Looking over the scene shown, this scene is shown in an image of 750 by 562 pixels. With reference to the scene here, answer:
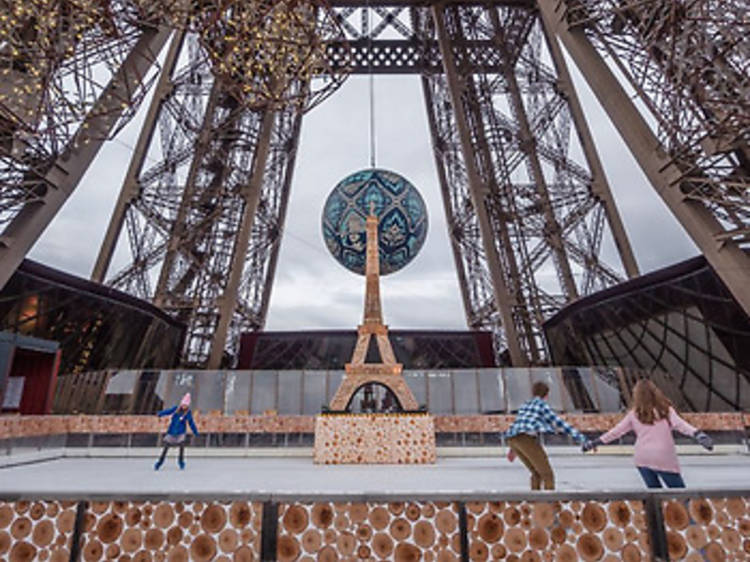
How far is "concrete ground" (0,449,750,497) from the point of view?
6297mm

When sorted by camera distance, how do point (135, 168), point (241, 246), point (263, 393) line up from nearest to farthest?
point (263, 393)
point (135, 168)
point (241, 246)

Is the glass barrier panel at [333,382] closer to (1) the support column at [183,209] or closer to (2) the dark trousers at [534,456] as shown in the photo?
(1) the support column at [183,209]

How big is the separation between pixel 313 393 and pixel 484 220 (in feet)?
35.5

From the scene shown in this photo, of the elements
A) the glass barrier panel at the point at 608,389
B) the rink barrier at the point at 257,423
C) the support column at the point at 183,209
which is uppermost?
the support column at the point at 183,209

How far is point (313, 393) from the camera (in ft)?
45.9

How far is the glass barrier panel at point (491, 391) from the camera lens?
43.3 ft

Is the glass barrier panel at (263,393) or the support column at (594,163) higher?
the support column at (594,163)

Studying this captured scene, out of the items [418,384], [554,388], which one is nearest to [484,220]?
[554,388]

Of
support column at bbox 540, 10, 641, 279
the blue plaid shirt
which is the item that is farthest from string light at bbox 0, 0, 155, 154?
support column at bbox 540, 10, 641, 279

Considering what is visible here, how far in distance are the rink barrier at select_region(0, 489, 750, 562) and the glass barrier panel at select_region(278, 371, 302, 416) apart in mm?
11930

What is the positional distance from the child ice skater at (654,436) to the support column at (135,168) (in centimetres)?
1821

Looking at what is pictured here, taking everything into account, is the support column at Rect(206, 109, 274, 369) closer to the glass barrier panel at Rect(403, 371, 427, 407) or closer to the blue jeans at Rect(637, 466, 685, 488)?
the glass barrier panel at Rect(403, 371, 427, 407)

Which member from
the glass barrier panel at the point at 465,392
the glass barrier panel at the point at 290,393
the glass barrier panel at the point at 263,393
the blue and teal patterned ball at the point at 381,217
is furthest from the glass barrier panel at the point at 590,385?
the glass barrier panel at the point at 263,393

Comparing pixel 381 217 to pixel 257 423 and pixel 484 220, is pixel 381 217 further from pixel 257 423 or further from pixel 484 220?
pixel 484 220
